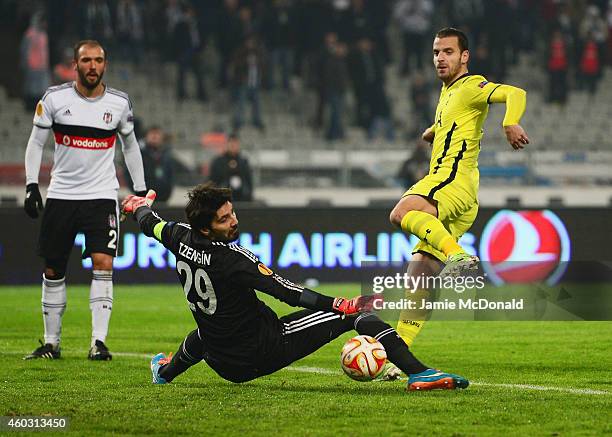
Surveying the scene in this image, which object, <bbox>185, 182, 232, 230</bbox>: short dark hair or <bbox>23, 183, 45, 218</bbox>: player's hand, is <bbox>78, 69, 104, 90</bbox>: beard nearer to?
<bbox>23, 183, 45, 218</bbox>: player's hand

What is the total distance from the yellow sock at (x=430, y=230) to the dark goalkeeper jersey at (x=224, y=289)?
0.95m

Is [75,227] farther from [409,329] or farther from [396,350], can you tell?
[396,350]

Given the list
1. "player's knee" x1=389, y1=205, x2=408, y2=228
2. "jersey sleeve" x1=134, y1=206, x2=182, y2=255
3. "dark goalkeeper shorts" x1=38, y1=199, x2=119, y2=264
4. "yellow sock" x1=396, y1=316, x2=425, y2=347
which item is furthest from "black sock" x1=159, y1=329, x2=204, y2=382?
"dark goalkeeper shorts" x1=38, y1=199, x2=119, y2=264

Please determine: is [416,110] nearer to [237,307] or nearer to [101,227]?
[101,227]

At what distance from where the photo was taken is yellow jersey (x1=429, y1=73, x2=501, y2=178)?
8266 mm

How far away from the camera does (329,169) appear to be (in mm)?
20578

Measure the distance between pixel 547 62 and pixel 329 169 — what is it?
8.42 meters

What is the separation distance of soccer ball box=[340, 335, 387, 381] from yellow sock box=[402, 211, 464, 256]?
688 mm

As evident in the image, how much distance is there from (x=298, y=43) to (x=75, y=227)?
15.9m

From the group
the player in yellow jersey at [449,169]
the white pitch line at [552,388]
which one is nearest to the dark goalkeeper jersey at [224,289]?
the player in yellow jersey at [449,169]

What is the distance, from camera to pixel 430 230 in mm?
7918

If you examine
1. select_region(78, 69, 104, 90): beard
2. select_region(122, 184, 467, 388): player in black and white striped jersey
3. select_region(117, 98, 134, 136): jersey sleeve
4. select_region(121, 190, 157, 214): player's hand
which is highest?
select_region(78, 69, 104, 90): beard

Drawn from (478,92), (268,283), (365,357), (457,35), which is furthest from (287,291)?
(457,35)

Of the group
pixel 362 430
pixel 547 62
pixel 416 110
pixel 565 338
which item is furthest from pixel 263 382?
pixel 547 62
